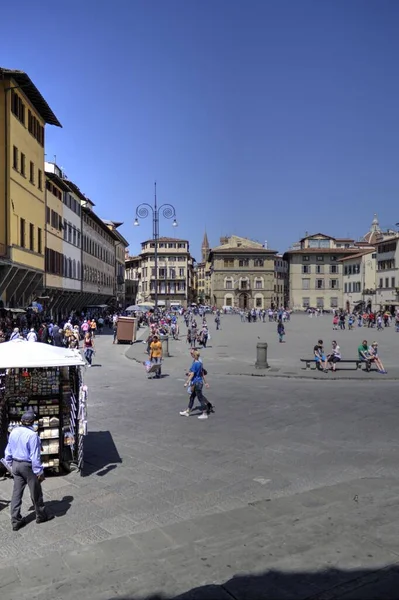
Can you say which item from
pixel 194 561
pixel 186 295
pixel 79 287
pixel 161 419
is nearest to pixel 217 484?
pixel 194 561

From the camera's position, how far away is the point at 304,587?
486 cm

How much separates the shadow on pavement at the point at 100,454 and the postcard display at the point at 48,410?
224 millimetres

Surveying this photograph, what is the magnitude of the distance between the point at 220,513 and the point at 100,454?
313 cm

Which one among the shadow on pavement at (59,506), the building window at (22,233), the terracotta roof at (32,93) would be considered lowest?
the shadow on pavement at (59,506)

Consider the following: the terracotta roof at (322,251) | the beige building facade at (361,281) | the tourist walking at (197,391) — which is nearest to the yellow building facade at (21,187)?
the tourist walking at (197,391)

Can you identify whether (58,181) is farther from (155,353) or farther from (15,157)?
(155,353)

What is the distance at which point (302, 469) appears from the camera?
8273 millimetres

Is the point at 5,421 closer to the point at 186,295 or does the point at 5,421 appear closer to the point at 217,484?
the point at 217,484

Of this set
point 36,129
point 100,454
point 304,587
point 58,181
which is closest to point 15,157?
point 36,129

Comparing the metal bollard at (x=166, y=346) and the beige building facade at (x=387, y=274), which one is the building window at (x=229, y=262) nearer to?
the beige building facade at (x=387, y=274)

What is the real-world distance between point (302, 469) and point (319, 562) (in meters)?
2.98

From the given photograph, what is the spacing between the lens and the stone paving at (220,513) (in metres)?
5.02

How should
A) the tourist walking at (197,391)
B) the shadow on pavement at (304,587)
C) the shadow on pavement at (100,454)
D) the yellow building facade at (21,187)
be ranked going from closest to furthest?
the shadow on pavement at (304,587), the shadow on pavement at (100,454), the tourist walking at (197,391), the yellow building facade at (21,187)

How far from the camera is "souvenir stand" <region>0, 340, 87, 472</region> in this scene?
8117mm
